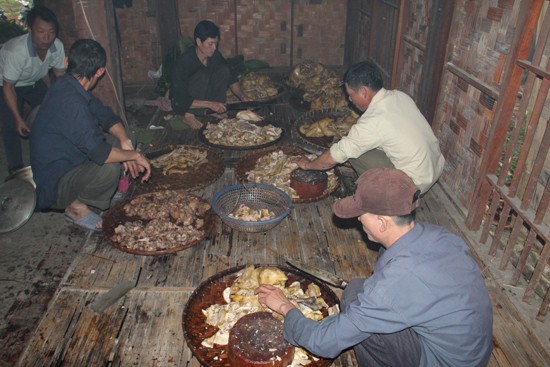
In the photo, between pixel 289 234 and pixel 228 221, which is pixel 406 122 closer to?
pixel 289 234

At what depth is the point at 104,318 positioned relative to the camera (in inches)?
131

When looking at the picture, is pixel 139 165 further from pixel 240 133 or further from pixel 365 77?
pixel 365 77

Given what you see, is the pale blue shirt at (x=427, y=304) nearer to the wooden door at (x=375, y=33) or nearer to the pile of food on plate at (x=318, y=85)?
the wooden door at (x=375, y=33)

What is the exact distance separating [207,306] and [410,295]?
1.73 m

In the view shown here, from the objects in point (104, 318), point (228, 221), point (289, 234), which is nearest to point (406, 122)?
point (289, 234)

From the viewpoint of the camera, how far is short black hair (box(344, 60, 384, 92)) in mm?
4109

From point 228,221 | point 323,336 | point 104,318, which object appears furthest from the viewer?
point 228,221

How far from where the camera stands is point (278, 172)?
17.4ft

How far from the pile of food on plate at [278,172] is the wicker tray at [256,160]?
46 millimetres

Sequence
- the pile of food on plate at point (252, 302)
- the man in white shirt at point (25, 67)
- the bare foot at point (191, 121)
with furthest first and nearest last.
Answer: the bare foot at point (191, 121), the man in white shirt at point (25, 67), the pile of food on plate at point (252, 302)

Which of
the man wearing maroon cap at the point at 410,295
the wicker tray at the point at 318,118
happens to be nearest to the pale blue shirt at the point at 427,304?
the man wearing maroon cap at the point at 410,295

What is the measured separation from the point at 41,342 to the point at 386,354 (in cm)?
255

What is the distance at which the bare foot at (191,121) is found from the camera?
714 cm

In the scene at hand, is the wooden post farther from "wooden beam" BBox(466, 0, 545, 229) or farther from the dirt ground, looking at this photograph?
"wooden beam" BBox(466, 0, 545, 229)
